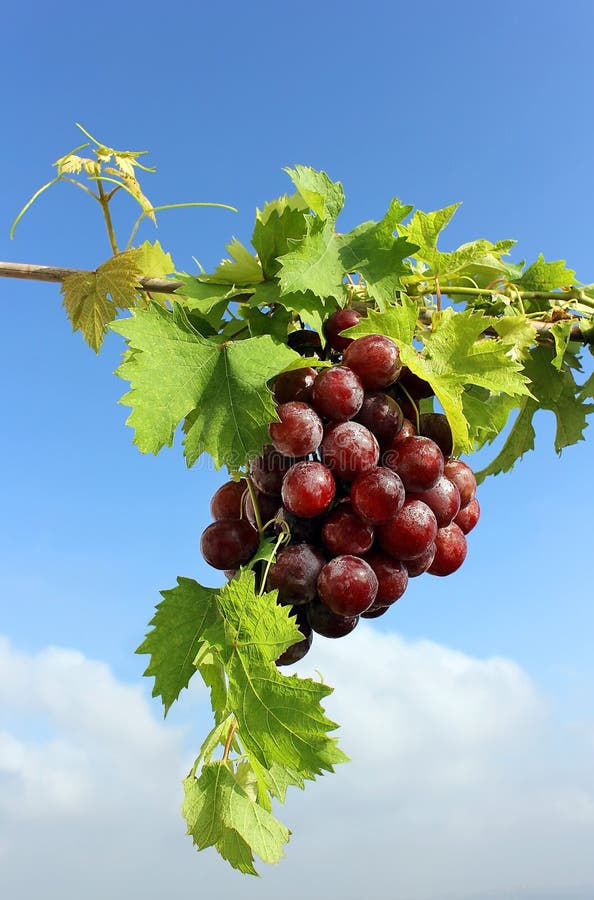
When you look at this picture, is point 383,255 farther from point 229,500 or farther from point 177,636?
point 177,636

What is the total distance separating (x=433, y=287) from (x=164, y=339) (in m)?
0.64

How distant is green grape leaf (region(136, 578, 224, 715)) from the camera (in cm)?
141

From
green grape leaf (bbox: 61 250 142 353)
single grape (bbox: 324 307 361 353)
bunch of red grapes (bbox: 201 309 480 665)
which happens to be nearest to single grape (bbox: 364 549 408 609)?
bunch of red grapes (bbox: 201 309 480 665)

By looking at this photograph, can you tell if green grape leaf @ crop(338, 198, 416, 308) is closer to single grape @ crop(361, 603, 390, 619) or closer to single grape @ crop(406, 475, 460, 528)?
single grape @ crop(406, 475, 460, 528)

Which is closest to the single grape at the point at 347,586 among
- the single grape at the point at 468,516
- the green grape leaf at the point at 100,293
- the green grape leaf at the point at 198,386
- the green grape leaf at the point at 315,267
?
the green grape leaf at the point at 198,386

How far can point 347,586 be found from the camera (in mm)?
1312

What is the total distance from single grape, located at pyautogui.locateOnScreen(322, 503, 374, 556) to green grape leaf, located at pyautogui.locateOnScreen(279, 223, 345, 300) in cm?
40

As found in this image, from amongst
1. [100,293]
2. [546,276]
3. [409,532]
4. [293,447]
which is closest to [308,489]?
[293,447]

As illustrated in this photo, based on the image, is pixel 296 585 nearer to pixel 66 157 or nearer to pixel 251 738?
pixel 251 738

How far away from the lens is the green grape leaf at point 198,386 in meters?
1.34

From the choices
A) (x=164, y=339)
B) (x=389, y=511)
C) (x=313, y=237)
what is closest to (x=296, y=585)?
(x=389, y=511)

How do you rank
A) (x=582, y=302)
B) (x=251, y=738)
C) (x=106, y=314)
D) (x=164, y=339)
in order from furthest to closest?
(x=582, y=302), (x=106, y=314), (x=164, y=339), (x=251, y=738)

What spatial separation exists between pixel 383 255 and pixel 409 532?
53 centimetres

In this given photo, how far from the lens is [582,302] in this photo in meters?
2.03
